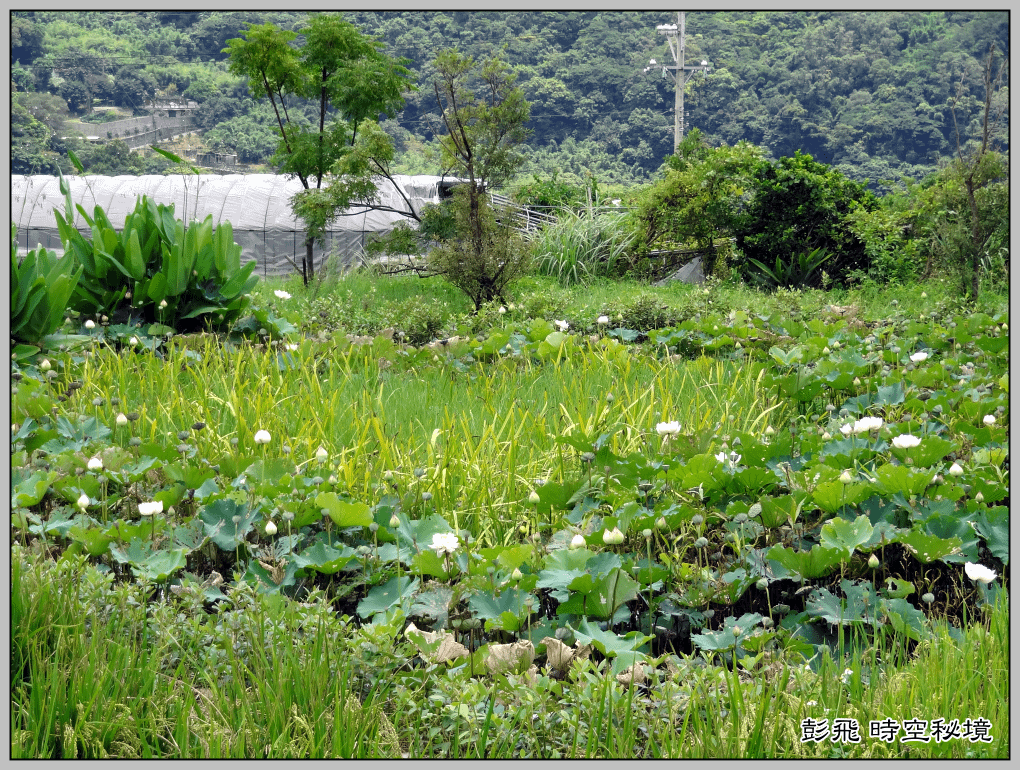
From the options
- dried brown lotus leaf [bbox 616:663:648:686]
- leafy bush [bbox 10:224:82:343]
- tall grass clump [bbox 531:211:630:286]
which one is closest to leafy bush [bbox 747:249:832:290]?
tall grass clump [bbox 531:211:630:286]

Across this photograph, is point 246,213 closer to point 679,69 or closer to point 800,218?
point 800,218

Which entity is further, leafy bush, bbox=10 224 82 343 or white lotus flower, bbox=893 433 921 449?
leafy bush, bbox=10 224 82 343

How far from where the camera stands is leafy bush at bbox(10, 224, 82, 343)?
362 centimetres

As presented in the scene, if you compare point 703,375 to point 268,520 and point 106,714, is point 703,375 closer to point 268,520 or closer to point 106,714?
point 268,520

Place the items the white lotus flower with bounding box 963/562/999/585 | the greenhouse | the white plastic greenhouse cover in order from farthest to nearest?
1. the white plastic greenhouse cover
2. the greenhouse
3. the white lotus flower with bounding box 963/562/999/585

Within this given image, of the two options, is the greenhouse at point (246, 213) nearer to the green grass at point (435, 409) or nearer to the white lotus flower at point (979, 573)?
the green grass at point (435, 409)

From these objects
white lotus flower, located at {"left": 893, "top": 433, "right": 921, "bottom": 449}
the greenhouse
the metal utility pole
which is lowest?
white lotus flower, located at {"left": 893, "top": 433, "right": 921, "bottom": 449}

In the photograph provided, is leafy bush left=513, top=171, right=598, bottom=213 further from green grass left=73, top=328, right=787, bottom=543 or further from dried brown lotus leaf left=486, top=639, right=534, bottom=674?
dried brown lotus leaf left=486, top=639, right=534, bottom=674

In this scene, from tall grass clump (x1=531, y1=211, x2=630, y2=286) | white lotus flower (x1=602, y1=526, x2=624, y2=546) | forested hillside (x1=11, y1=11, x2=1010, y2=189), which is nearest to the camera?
white lotus flower (x1=602, y1=526, x2=624, y2=546)

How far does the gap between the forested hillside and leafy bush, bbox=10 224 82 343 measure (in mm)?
14885

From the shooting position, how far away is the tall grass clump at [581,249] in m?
9.43

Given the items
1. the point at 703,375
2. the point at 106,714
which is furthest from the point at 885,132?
the point at 106,714

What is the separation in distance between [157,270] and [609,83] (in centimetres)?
1961

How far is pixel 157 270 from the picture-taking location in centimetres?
456
